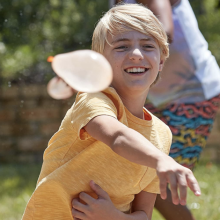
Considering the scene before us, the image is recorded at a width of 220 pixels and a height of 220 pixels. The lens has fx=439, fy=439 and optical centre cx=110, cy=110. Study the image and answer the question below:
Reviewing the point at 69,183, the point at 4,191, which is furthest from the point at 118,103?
the point at 4,191

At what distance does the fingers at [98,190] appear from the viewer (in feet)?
5.73

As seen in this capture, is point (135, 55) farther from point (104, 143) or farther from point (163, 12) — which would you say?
point (163, 12)

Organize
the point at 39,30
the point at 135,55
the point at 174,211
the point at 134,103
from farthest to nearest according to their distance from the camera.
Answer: the point at 39,30 < the point at 174,211 < the point at 134,103 < the point at 135,55

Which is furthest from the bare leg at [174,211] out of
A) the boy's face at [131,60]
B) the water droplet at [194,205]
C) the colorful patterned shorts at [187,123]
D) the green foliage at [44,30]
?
the green foliage at [44,30]

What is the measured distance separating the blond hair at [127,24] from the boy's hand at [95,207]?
1.90 ft

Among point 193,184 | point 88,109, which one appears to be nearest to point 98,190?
point 88,109

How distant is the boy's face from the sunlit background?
13.1 ft

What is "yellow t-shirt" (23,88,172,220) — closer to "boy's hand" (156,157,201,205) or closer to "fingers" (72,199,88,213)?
"fingers" (72,199,88,213)

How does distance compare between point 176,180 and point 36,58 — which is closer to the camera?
point 176,180

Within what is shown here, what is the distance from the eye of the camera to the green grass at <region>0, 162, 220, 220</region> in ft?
11.1

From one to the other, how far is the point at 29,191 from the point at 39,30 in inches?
101

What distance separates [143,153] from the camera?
1.38 meters

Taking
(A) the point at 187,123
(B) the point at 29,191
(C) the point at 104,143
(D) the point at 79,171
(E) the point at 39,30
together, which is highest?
(C) the point at 104,143

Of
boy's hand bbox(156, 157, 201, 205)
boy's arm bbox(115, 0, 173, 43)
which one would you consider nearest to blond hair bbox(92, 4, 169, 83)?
boy's arm bbox(115, 0, 173, 43)
